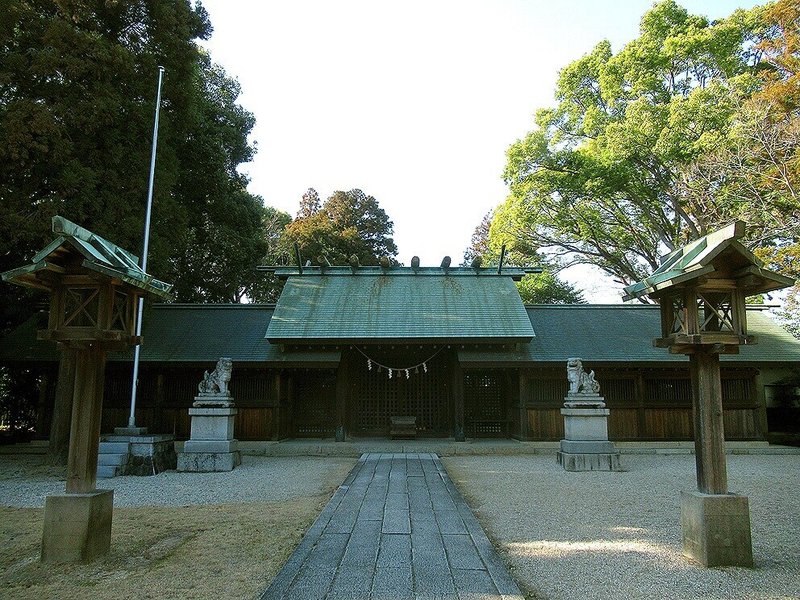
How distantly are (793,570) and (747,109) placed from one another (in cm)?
1325

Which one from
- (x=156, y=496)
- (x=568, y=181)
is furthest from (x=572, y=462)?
(x=568, y=181)

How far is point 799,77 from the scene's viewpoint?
1334 centimetres

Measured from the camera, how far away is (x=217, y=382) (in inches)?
466

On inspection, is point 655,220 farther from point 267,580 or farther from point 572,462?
point 267,580

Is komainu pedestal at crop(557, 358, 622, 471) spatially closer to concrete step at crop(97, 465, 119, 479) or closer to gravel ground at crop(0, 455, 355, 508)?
gravel ground at crop(0, 455, 355, 508)

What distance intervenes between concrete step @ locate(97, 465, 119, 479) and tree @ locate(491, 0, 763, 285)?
725 inches

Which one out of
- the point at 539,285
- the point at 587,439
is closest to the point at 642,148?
the point at 539,285

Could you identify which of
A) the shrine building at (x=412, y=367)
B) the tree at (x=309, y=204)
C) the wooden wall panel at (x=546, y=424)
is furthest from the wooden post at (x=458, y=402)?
the tree at (x=309, y=204)

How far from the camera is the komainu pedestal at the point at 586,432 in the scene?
1107 centimetres

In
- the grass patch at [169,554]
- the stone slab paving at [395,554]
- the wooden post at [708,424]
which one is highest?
the wooden post at [708,424]

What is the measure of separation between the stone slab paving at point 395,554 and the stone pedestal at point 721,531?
192 centimetres

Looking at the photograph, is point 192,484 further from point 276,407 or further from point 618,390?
point 618,390

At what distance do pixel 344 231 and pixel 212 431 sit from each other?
21653 mm

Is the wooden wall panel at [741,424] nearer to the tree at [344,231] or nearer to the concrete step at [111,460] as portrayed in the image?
the concrete step at [111,460]
